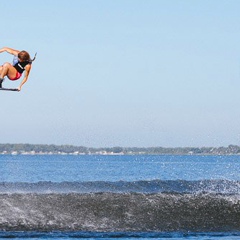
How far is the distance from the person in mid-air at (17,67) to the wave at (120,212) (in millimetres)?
7978

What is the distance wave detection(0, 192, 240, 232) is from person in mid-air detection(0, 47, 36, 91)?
26.2ft

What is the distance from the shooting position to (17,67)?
24406mm

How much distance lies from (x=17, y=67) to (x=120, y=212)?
11693mm

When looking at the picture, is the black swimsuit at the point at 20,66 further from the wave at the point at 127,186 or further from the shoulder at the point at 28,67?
the wave at the point at 127,186

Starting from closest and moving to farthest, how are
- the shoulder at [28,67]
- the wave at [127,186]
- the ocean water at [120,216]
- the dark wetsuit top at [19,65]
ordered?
the dark wetsuit top at [19,65] < the shoulder at [28,67] < the ocean water at [120,216] < the wave at [127,186]

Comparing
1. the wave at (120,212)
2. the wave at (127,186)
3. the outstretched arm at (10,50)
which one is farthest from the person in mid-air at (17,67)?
the wave at (127,186)

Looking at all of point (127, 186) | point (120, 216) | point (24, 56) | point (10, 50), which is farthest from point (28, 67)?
point (127, 186)

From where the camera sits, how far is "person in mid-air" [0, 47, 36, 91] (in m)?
23.9

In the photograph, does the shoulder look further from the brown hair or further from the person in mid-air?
the brown hair

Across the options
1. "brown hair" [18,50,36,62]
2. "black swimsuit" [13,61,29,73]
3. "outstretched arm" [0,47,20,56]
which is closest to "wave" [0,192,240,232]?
"black swimsuit" [13,61,29,73]

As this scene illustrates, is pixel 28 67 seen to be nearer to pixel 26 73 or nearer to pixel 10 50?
pixel 26 73

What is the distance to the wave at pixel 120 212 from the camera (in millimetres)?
31922

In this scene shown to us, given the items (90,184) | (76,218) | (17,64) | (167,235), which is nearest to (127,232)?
(167,235)

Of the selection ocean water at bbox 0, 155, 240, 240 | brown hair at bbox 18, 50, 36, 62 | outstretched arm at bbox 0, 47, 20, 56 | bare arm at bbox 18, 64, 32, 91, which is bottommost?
ocean water at bbox 0, 155, 240, 240
